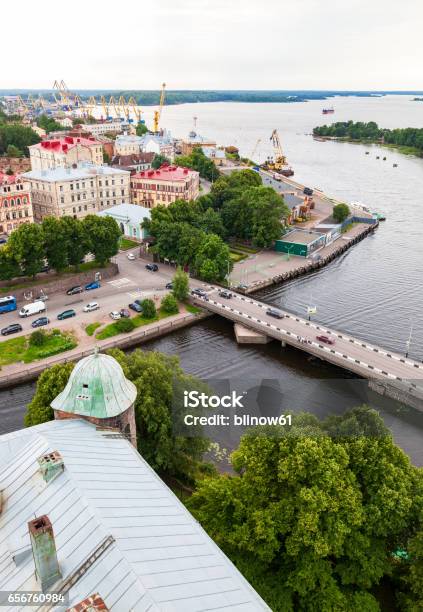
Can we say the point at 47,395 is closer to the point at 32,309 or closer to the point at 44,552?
the point at 44,552

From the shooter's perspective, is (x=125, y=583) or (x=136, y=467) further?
(x=136, y=467)

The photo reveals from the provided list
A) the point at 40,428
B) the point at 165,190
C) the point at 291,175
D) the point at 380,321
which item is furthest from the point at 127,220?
the point at 291,175

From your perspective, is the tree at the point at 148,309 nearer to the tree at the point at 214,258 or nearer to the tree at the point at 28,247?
the tree at the point at 214,258

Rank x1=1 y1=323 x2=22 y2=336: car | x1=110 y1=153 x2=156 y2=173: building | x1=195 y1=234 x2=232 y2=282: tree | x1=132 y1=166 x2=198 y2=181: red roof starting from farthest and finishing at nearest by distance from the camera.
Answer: x1=110 y1=153 x2=156 y2=173: building, x1=132 y1=166 x2=198 y2=181: red roof, x1=195 y1=234 x2=232 y2=282: tree, x1=1 y1=323 x2=22 y2=336: car

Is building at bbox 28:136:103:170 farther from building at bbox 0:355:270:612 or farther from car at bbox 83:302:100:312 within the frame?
building at bbox 0:355:270:612

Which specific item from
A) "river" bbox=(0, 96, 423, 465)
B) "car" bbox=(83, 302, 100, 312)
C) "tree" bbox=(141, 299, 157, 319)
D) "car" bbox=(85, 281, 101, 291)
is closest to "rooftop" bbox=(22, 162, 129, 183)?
"car" bbox=(85, 281, 101, 291)

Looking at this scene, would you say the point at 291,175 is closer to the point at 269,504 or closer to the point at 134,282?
the point at 134,282

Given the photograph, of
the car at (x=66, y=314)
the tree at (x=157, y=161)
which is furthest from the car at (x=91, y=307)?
the tree at (x=157, y=161)
